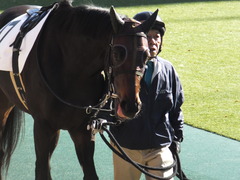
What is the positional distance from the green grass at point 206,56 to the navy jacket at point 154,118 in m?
2.50

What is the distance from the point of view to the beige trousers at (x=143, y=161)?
371 centimetres

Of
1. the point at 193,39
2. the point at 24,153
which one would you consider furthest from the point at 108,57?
the point at 193,39

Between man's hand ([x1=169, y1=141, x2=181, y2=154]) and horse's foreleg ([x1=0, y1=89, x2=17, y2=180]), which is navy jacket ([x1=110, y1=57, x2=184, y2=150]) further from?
horse's foreleg ([x1=0, y1=89, x2=17, y2=180])

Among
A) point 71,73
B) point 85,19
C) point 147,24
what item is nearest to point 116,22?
point 147,24

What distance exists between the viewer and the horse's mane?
3.52 metres

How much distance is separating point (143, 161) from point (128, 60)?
0.88m

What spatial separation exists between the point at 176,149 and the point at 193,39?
7186 mm

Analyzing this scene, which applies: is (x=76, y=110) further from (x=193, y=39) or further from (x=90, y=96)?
(x=193, y=39)

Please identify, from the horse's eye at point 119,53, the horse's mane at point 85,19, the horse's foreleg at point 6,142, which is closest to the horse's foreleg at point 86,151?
the horse's mane at point 85,19

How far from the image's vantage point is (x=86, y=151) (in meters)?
4.05

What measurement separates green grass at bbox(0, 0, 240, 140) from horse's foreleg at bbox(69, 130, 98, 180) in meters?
2.44

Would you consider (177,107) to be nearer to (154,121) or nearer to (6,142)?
(154,121)

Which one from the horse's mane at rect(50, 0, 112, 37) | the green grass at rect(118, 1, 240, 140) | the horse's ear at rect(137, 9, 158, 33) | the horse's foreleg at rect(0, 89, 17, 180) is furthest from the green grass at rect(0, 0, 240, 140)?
the horse's ear at rect(137, 9, 158, 33)

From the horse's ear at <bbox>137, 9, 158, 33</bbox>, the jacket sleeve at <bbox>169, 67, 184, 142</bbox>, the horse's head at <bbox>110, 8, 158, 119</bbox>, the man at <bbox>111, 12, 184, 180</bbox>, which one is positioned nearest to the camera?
the horse's head at <bbox>110, 8, 158, 119</bbox>
